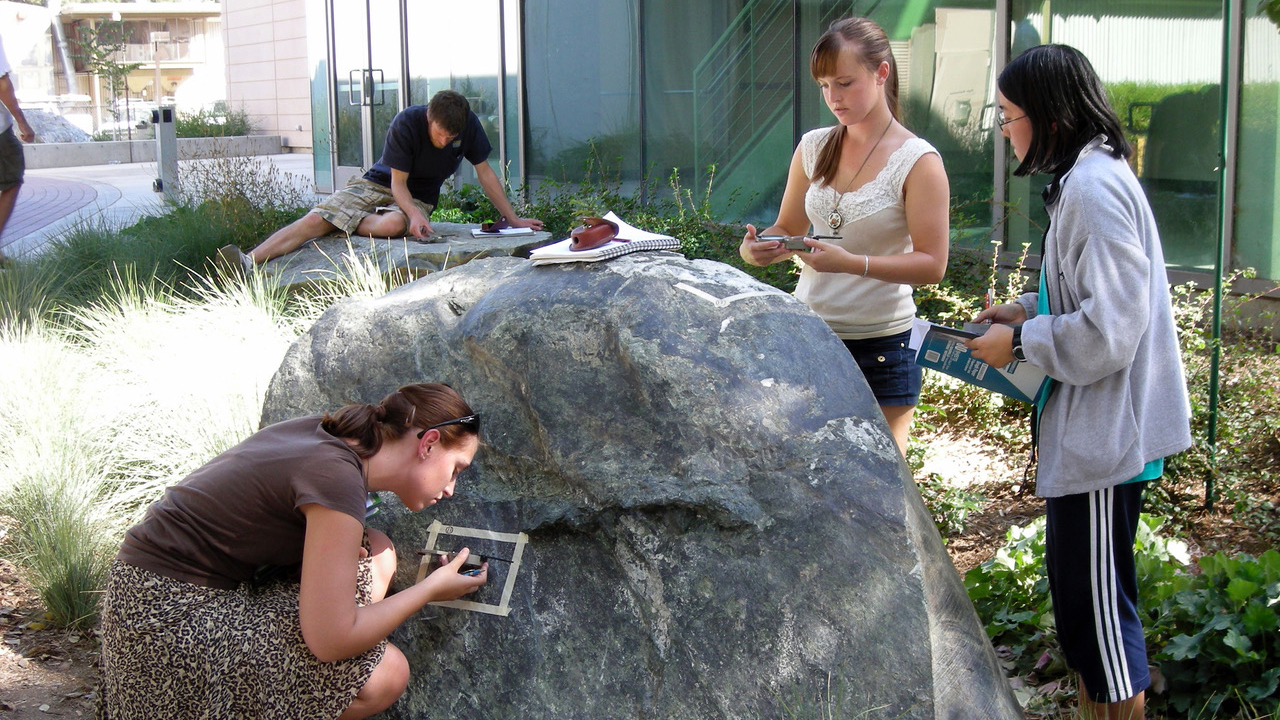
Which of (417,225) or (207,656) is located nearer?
(207,656)

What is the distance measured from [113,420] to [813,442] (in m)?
3.37

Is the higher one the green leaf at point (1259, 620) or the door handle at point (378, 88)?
the door handle at point (378, 88)

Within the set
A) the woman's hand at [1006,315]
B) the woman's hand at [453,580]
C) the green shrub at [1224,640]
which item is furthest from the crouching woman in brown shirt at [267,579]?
the green shrub at [1224,640]

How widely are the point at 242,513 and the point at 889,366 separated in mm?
1710

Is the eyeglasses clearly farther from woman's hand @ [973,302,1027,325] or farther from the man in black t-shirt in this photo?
the man in black t-shirt

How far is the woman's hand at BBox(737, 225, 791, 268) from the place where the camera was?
2.90m

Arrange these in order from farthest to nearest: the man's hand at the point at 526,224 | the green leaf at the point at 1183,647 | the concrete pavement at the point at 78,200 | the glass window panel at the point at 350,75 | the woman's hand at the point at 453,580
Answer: the glass window panel at the point at 350,75 → the concrete pavement at the point at 78,200 → the man's hand at the point at 526,224 → the green leaf at the point at 1183,647 → the woman's hand at the point at 453,580

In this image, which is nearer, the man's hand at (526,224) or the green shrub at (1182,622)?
the green shrub at (1182,622)

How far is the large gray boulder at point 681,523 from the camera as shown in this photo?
2266 millimetres

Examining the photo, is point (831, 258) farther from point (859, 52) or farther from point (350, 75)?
point (350, 75)

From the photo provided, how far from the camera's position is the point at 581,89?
10812 millimetres

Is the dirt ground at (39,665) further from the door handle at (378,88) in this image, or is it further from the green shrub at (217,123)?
the green shrub at (217,123)

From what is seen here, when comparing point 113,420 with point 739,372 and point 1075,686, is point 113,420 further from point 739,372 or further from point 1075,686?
point 1075,686

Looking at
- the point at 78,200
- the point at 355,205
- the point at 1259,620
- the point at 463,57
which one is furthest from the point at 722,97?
the point at 78,200
